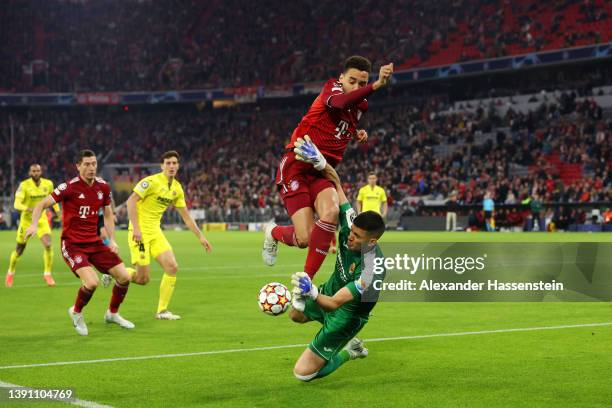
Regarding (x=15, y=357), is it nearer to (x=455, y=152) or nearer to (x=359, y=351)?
(x=359, y=351)

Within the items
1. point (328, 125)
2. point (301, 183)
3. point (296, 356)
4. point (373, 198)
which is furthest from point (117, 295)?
point (373, 198)

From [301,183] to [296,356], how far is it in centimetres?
177

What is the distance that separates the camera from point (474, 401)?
6.83 meters

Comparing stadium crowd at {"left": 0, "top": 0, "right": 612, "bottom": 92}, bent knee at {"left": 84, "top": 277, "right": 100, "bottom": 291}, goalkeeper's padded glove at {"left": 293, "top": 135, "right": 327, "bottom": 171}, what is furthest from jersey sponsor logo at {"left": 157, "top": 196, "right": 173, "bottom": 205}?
stadium crowd at {"left": 0, "top": 0, "right": 612, "bottom": 92}

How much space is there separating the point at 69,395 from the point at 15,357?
231cm

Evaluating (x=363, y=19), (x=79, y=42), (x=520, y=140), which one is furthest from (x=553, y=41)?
(x=79, y=42)

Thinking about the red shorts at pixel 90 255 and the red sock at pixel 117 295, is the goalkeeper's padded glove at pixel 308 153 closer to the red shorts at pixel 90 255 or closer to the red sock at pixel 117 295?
the red shorts at pixel 90 255

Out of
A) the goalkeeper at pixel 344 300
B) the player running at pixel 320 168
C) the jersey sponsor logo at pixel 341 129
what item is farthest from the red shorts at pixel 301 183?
the goalkeeper at pixel 344 300

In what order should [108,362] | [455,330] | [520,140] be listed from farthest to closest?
[520,140]
[455,330]
[108,362]

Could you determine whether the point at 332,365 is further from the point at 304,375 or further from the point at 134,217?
the point at 134,217

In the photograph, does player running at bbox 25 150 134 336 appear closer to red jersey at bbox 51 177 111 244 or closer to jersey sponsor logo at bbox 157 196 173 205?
red jersey at bbox 51 177 111 244

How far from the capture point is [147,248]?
42.3 feet

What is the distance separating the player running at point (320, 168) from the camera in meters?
8.83

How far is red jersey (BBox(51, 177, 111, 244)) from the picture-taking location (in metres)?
11.6
